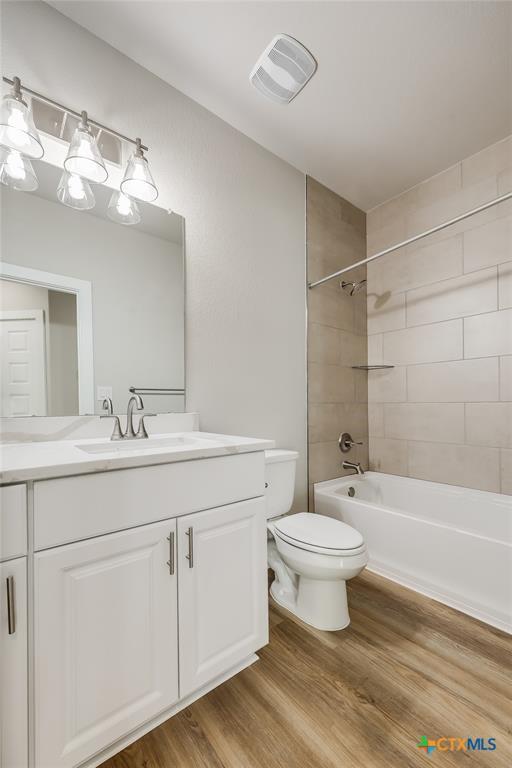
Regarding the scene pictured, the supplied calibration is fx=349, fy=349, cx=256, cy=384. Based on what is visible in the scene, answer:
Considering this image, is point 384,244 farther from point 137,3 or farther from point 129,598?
point 129,598

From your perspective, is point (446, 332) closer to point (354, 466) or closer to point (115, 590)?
point (354, 466)

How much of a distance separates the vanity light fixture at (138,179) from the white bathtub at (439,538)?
6.37ft

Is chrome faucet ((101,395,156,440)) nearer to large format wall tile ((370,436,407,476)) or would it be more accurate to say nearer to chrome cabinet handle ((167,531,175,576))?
chrome cabinet handle ((167,531,175,576))

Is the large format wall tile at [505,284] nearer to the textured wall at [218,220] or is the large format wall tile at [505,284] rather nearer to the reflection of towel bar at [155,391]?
the textured wall at [218,220]

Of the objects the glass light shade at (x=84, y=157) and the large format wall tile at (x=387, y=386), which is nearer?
the glass light shade at (x=84, y=157)

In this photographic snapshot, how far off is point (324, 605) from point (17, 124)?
2202mm

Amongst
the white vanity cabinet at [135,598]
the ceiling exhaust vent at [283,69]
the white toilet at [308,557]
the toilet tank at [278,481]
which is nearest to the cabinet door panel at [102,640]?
the white vanity cabinet at [135,598]

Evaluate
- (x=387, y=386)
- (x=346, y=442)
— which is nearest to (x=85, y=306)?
(x=346, y=442)

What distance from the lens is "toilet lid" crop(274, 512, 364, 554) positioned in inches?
58.0

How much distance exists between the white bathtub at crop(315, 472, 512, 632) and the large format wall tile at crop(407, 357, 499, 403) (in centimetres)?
59

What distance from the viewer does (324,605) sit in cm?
155

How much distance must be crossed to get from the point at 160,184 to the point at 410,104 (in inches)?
55.6

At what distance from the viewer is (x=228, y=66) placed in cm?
163

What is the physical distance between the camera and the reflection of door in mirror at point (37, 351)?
4.10ft
